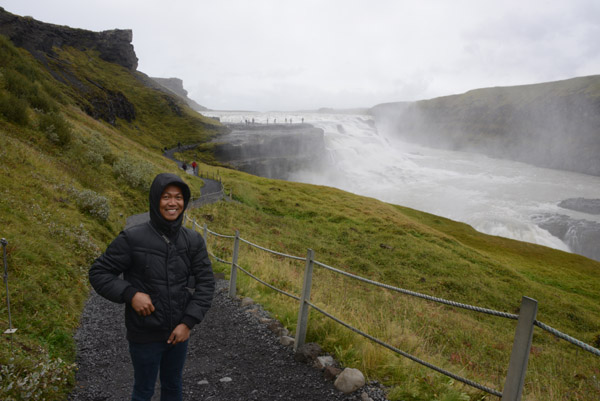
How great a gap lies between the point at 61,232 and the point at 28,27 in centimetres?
11349

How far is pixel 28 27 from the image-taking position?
90000mm

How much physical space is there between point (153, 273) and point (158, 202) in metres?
0.63

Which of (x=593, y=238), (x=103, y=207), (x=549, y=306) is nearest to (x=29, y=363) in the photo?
(x=103, y=207)

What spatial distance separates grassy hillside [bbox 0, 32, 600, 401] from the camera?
518 centimetres

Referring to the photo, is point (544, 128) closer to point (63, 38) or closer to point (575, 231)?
point (575, 231)

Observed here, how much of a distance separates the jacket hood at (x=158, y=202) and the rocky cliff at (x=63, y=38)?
103812mm

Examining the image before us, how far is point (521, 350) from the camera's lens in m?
2.91

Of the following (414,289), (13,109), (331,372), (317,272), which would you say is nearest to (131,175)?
(13,109)

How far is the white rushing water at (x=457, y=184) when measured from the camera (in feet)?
240

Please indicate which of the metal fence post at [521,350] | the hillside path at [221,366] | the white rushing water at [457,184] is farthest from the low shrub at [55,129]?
the white rushing water at [457,184]

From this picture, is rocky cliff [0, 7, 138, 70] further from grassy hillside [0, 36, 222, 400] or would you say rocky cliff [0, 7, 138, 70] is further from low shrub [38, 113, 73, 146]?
low shrub [38, 113, 73, 146]

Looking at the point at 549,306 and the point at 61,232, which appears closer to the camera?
the point at 61,232

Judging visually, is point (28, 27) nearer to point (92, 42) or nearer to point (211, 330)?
point (92, 42)

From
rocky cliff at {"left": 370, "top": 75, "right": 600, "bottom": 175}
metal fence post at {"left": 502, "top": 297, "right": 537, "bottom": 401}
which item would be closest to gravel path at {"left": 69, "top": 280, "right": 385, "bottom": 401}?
metal fence post at {"left": 502, "top": 297, "right": 537, "bottom": 401}
